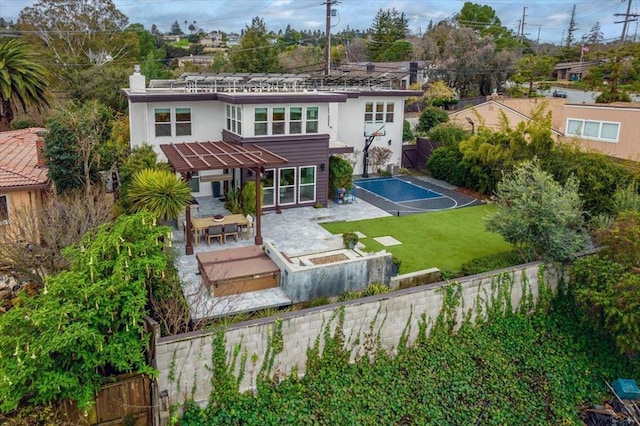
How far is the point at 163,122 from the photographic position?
21.4 meters

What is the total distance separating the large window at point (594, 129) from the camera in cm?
2369

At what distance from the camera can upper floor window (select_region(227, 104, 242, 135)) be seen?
20375 millimetres

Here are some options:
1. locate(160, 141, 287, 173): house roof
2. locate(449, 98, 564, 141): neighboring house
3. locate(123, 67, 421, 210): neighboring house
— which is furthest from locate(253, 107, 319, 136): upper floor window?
locate(449, 98, 564, 141): neighboring house

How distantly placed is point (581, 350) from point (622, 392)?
1.39 meters

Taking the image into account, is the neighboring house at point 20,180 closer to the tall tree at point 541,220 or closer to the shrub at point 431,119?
the tall tree at point 541,220

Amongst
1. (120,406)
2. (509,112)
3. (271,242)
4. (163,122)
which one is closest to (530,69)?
(509,112)

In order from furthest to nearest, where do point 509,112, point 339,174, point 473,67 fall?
point 473,67
point 509,112
point 339,174

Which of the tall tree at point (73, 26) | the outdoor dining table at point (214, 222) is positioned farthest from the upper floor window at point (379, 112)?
the tall tree at point (73, 26)

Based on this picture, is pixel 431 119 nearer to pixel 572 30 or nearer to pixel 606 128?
pixel 606 128

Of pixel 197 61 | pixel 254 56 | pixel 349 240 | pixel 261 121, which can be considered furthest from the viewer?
pixel 197 61

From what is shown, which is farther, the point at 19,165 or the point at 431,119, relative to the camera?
the point at 431,119

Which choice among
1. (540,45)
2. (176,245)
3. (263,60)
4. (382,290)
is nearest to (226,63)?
(263,60)

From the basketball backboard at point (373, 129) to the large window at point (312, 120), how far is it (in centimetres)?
679

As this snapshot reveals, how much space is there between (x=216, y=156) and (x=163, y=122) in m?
4.88
